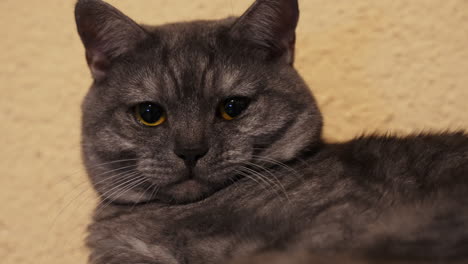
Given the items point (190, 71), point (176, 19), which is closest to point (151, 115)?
point (190, 71)

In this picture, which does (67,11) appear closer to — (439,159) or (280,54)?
(280,54)

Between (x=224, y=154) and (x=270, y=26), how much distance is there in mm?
317

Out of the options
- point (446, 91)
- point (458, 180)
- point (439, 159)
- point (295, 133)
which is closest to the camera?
point (458, 180)

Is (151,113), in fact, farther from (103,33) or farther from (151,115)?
(103,33)

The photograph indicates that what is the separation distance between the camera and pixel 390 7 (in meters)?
1.42

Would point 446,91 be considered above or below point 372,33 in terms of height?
below

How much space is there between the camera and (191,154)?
944 millimetres

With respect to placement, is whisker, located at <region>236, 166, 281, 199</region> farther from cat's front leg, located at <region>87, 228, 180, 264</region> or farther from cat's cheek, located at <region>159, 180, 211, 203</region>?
cat's front leg, located at <region>87, 228, 180, 264</region>

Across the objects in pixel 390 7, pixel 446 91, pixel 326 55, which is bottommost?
pixel 446 91

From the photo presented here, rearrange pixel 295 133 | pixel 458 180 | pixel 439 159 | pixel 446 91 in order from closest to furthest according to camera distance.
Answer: pixel 458 180 → pixel 439 159 → pixel 295 133 → pixel 446 91

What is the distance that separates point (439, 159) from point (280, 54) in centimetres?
42

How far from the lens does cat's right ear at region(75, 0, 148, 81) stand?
40.2 inches

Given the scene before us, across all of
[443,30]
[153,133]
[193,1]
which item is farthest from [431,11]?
[153,133]

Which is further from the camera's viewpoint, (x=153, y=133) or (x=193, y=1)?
(x=193, y=1)
